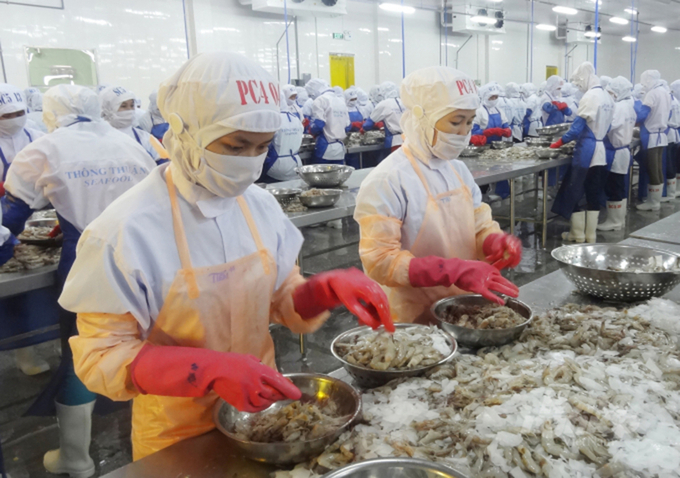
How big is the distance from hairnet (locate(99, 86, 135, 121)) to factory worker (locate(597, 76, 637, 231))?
18.4 feet

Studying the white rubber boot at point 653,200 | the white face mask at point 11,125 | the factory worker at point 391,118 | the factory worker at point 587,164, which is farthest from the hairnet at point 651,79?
the white face mask at point 11,125

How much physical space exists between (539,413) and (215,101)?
1074mm

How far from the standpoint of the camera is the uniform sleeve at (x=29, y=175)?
9.28 ft

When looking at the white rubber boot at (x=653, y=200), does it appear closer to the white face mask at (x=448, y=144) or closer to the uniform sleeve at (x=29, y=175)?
the white face mask at (x=448, y=144)

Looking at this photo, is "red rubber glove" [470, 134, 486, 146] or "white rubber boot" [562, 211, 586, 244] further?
"red rubber glove" [470, 134, 486, 146]

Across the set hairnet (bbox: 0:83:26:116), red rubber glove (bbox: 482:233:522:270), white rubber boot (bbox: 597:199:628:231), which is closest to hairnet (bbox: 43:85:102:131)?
hairnet (bbox: 0:83:26:116)

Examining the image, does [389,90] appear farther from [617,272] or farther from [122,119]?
[617,272]

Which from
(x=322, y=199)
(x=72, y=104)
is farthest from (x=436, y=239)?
(x=72, y=104)

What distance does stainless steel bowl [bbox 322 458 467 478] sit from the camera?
1.08m

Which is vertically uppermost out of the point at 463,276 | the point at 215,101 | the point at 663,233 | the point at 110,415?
the point at 215,101

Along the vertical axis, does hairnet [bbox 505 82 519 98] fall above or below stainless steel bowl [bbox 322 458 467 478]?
above

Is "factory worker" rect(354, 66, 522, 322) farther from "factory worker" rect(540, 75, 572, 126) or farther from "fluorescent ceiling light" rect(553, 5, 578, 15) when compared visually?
"fluorescent ceiling light" rect(553, 5, 578, 15)

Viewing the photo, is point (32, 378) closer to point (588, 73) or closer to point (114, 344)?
point (114, 344)

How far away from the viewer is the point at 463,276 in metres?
1.82
